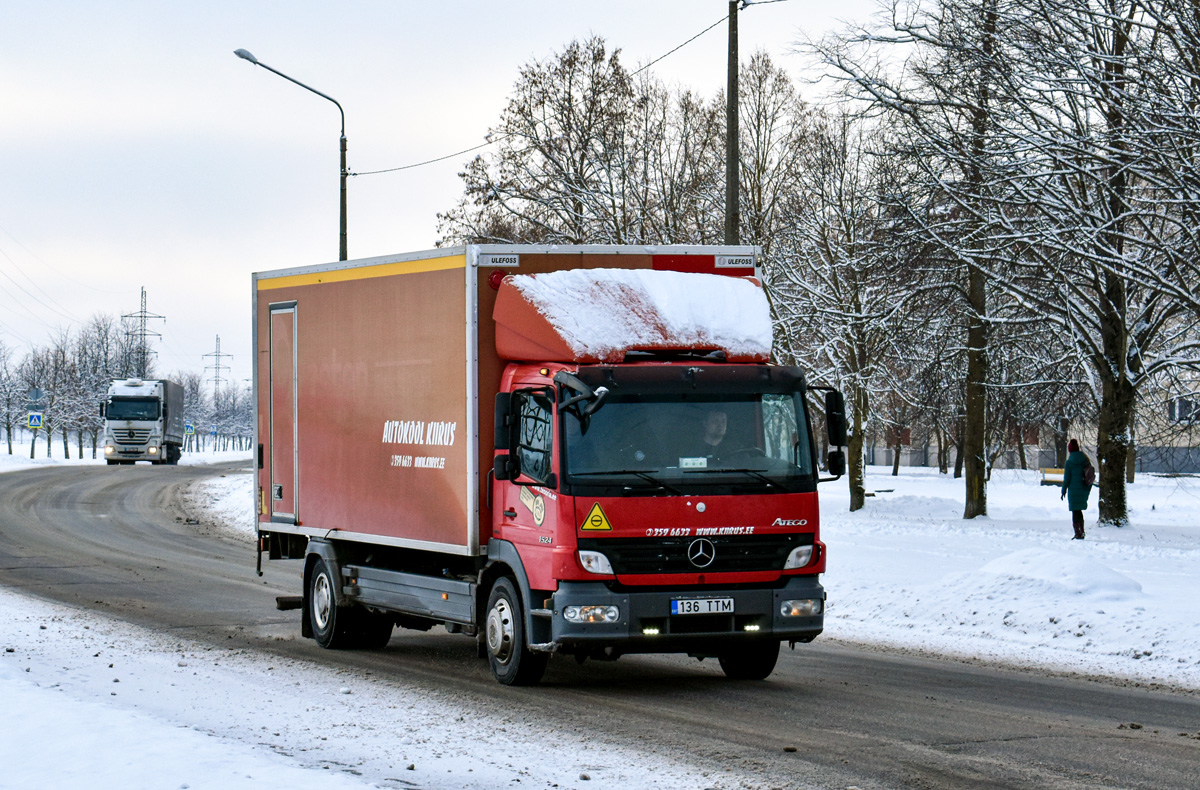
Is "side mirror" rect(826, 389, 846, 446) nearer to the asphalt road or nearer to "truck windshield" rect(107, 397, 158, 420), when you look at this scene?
the asphalt road

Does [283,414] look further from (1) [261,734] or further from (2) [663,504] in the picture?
(1) [261,734]

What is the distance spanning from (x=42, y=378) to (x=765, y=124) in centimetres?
7168

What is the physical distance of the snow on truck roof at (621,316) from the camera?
9961mm

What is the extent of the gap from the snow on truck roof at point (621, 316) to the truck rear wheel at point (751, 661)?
219 cm

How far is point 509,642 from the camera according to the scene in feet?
33.3

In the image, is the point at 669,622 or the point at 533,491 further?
the point at 533,491

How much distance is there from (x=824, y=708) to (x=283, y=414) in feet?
21.3

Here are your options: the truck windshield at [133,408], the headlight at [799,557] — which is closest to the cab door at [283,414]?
the headlight at [799,557]

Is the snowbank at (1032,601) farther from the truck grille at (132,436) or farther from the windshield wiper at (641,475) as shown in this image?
the truck grille at (132,436)

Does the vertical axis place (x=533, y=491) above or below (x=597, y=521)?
above

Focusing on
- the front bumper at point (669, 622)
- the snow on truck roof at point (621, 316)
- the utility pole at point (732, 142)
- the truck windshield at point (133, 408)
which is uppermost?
the utility pole at point (732, 142)

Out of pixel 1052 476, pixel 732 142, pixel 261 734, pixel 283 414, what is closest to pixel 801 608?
pixel 261 734

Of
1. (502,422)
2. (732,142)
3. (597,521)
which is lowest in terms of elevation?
(597,521)

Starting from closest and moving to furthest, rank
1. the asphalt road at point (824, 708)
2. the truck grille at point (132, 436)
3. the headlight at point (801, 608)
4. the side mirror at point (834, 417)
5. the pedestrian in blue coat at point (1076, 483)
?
1. the asphalt road at point (824, 708)
2. the headlight at point (801, 608)
3. the side mirror at point (834, 417)
4. the pedestrian in blue coat at point (1076, 483)
5. the truck grille at point (132, 436)
